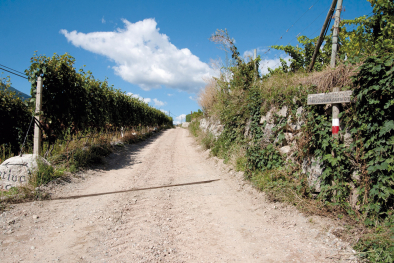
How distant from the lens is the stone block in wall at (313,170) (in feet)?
12.6

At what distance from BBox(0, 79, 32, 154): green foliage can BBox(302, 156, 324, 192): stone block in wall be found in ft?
29.0

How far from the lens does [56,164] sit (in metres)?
6.20

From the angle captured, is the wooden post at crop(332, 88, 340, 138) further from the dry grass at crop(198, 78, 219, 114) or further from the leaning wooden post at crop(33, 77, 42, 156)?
the dry grass at crop(198, 78, 219, 114)

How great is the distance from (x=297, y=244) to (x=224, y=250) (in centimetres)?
105

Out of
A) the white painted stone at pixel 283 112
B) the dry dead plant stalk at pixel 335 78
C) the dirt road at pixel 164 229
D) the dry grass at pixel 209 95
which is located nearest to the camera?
the dirt road at pixel 164 229

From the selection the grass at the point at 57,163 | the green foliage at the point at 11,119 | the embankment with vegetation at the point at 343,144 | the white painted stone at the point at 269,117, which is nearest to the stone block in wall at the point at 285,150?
the embankment with vegetation at the point at 343,144

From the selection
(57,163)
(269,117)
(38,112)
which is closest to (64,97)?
(38,112)

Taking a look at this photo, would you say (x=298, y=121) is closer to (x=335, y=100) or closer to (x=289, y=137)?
(x=289, y=137)

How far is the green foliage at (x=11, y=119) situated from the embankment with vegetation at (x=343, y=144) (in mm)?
7652

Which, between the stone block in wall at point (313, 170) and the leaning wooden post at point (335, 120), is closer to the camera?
the leaning wooden post at point (335, 120)

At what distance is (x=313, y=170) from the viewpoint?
4.04 metres

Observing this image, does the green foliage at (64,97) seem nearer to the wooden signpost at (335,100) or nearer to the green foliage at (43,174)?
the green foliage at (43,174)

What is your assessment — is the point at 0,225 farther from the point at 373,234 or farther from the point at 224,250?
the point at 373,234

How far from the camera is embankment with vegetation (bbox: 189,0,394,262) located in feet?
9.36
